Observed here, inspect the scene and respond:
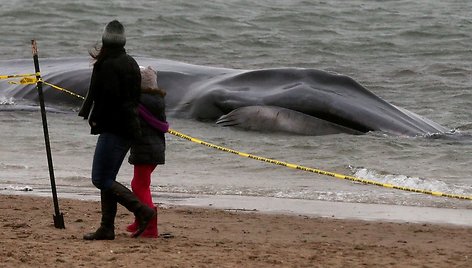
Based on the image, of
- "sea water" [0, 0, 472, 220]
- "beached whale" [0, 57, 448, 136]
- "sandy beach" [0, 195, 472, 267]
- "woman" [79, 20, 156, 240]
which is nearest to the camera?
"sandy beach" [0, 195, 472, 267]

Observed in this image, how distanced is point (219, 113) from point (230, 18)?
15777 mm

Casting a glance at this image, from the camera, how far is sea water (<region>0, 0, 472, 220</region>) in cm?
1172

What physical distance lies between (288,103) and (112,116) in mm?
7294

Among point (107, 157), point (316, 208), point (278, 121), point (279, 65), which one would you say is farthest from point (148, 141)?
point (279, 65)

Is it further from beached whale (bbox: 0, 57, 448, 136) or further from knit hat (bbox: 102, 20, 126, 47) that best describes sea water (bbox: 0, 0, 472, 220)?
knit hat (bbox: 102, 20, 126, 47)

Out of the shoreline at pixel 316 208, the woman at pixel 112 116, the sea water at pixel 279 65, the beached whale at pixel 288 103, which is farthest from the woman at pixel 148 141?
the beached whale at pixel 288 103

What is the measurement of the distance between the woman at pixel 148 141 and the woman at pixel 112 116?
0.15 meters

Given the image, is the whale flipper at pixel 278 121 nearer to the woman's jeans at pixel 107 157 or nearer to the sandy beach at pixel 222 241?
the sandy beach at pixel 222 241

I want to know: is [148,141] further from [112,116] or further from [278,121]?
[278,121]

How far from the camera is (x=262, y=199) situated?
10.7 meters

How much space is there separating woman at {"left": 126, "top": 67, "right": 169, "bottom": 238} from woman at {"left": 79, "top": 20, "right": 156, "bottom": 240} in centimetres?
15

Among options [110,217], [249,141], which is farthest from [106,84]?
[249,141]

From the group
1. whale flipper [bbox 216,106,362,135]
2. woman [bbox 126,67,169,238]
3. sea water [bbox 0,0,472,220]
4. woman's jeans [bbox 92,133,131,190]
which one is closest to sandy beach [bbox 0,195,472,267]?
woman [bbox 126,67,169,238]

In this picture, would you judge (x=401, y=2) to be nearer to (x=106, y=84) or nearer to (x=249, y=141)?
(x=249, y=141)
